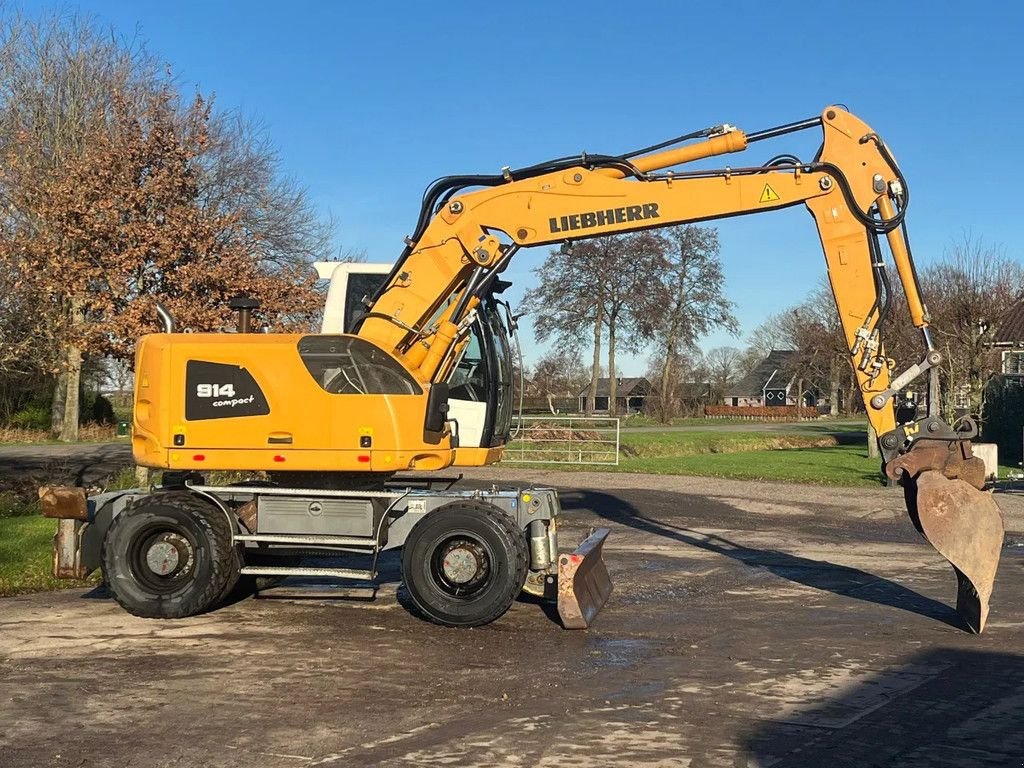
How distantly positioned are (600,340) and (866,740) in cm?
5008

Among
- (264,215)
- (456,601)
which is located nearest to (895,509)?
(456,601)

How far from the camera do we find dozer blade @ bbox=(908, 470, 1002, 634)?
9070mm

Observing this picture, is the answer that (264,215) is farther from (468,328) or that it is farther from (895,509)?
(468,328)

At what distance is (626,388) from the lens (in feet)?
352

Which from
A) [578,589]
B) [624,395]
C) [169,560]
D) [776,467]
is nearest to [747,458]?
A: [776,467]

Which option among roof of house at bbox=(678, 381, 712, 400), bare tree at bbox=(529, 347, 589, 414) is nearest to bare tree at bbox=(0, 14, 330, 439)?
bare tree at bbox=(529, 347, 589, 414)

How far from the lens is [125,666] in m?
7.79

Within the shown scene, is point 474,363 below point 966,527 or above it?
above

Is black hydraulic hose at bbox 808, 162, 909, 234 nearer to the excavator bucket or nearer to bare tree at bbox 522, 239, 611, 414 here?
the excavator bucket

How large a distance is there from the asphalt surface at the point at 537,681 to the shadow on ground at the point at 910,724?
0.02m

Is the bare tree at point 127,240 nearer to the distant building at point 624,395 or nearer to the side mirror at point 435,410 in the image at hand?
the side mirror at point 435,410

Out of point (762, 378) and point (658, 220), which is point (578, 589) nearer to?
point (658, 220)

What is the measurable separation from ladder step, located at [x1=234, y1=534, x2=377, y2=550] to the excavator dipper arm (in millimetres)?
1559

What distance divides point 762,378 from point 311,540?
102 metres
